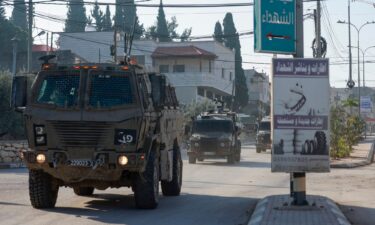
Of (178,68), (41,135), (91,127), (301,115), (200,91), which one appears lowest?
(41,135)

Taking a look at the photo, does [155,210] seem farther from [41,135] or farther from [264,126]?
[264,126]

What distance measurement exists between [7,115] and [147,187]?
2182 centimetres

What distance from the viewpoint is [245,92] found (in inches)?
3499

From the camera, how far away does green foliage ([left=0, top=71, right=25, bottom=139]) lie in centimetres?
3347

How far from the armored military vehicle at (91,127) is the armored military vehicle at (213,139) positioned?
17.7 metres

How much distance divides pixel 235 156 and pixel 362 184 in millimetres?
12879

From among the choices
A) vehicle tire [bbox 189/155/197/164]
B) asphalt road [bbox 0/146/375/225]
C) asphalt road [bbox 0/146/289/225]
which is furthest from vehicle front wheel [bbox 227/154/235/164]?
asphalt road [bbox 0/146/289/225]

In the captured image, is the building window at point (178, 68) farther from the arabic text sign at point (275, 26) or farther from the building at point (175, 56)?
the arabic text sign at point (275, 26)

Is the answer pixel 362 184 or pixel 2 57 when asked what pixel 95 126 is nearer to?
pixel 362 184

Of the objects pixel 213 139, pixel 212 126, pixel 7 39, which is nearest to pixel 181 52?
pixel 7 39

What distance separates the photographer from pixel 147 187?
14.1m

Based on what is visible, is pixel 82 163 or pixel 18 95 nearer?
pixel 82 163

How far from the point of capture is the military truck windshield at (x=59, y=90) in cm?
1380

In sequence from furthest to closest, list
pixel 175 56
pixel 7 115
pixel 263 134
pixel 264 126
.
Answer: pixel 175 56 < pixel 264 126 < pixel 263 134 < pixel 7 115
